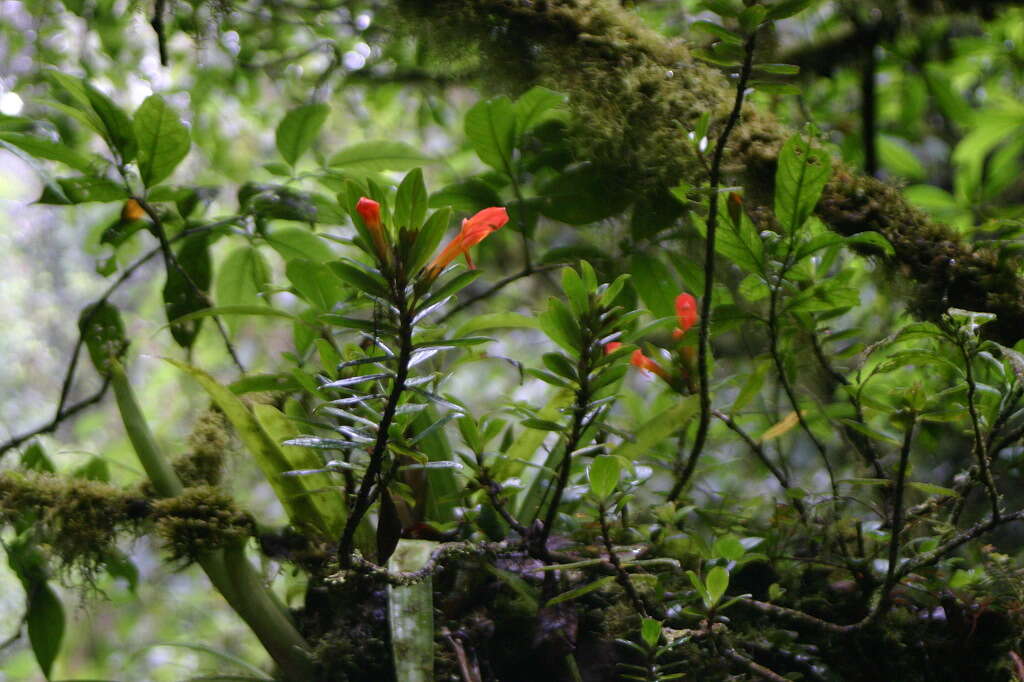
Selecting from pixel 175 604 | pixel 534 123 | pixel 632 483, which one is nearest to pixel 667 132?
pixel 534 123

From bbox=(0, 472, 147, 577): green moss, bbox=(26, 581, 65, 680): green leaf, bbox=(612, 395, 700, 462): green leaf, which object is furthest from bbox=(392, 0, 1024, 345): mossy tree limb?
bbox=(26, 581, 65, 680): green leaf

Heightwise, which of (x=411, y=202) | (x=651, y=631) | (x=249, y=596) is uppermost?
(x=411, y=202)

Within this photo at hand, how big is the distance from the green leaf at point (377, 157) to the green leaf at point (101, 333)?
370 mm

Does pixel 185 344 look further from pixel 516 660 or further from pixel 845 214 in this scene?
pixel 845 214

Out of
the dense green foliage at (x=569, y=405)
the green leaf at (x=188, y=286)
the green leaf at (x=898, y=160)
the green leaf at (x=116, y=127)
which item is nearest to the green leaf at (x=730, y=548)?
the dense green foliage at (x=569, y=405)

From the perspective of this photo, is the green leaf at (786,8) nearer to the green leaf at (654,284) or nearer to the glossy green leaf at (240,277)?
the green leaf at (654,284)

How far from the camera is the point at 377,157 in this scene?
1063 millimetres

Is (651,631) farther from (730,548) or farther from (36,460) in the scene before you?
(36,460)

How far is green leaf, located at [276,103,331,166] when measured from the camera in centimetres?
106

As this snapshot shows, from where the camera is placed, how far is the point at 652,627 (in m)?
0.64

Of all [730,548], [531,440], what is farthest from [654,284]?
[730,548]

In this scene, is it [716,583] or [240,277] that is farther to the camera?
[240,277]

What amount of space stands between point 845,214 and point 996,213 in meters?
0.62

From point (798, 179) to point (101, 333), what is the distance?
35.5 inches
